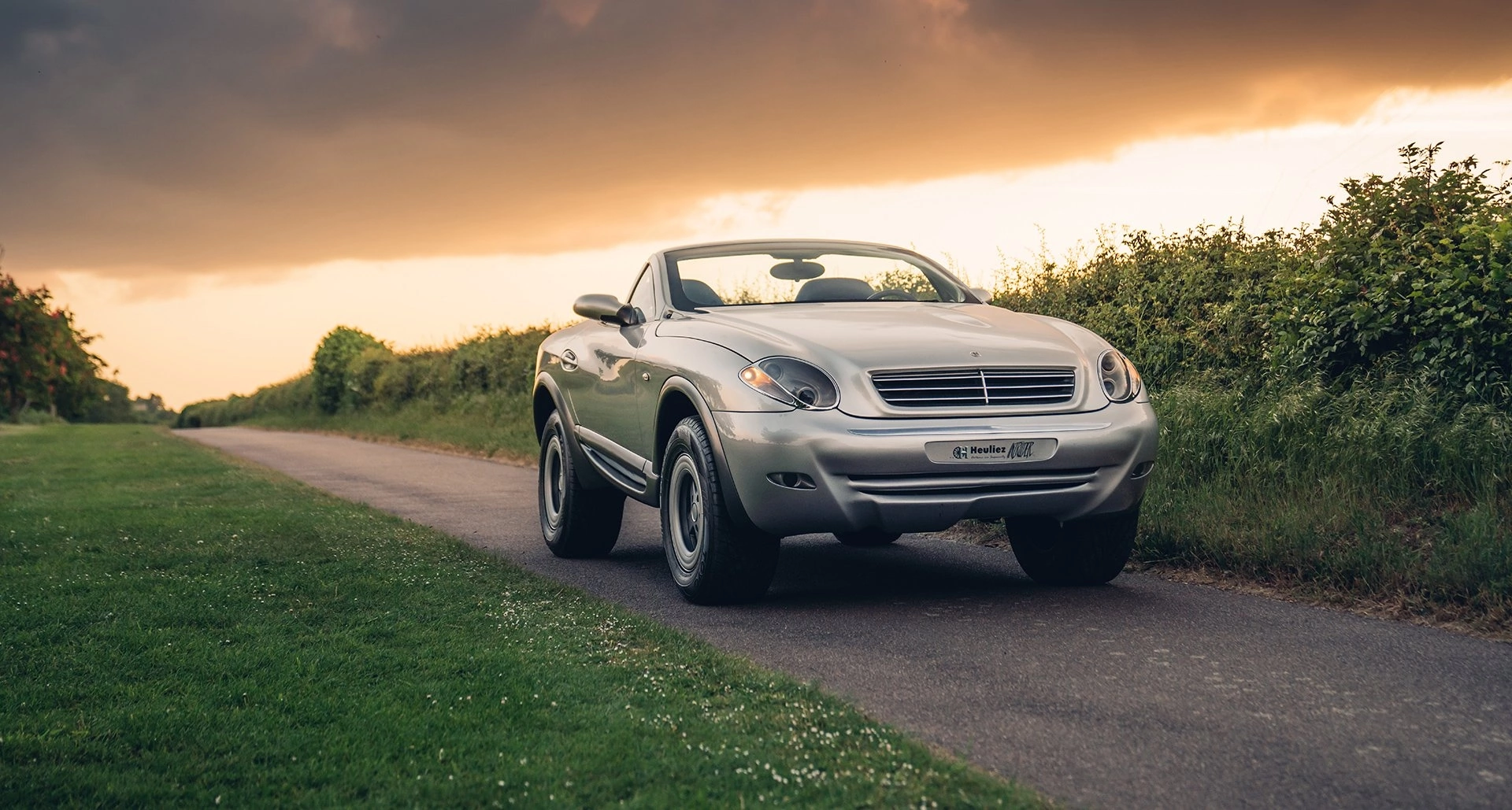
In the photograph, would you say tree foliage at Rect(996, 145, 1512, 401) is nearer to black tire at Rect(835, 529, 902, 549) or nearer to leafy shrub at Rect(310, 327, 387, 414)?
black tire at Rect(835, 529, 902, 549)

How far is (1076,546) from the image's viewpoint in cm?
667

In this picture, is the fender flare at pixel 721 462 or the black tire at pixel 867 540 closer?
the fender flare at pixel 721 462

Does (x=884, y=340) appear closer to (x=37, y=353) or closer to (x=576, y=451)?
(x=576, y=451)

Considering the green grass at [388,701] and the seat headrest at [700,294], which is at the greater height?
the seat headrest at [700,294]

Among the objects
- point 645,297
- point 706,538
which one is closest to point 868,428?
point 706,538

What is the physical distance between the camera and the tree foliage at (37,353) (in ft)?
163

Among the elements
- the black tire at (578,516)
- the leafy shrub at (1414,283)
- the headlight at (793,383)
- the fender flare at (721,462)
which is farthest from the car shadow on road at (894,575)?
the leafy shrub at (1414,283)

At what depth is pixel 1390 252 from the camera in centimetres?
831

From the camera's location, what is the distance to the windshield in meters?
7.36

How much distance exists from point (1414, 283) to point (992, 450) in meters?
3.78

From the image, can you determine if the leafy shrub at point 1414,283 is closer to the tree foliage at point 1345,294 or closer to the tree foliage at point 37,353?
the tree foliage at point 1345,294

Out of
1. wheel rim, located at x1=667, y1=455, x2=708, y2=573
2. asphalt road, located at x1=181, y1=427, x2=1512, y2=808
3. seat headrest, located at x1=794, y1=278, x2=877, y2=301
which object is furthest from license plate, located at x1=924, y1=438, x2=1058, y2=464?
seat headrest, located at x1=794, y1=278, x2=877, y2=301

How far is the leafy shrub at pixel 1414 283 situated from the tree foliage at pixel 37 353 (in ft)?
161

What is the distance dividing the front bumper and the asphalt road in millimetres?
491
